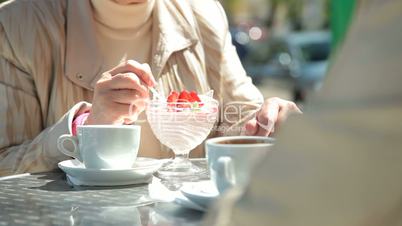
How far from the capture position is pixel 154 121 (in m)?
1.65

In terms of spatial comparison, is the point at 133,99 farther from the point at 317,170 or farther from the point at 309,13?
the point at 309,13

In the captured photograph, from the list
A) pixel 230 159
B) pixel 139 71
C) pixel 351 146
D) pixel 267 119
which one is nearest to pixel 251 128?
pixel 267 119

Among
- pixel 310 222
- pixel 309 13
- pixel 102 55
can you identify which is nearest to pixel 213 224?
pixel 310 222

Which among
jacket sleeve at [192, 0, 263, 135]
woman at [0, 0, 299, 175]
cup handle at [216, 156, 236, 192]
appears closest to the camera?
cup handle at [216, 156, 236, 192]

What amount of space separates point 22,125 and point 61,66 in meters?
0.22

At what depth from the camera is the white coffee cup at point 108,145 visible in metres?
Result: 1.48

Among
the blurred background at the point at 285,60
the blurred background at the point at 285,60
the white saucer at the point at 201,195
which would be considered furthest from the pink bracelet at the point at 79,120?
the blurred background at the point at 285,60

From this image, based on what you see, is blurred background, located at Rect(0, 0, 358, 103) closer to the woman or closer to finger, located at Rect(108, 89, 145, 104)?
the woman

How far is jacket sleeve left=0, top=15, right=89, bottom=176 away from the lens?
1.74 metres

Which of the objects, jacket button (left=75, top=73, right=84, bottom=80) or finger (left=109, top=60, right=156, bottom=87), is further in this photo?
jacket button (left=75, top=73, right=84, bottom=80)

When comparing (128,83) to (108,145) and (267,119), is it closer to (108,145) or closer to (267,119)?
(108,145)

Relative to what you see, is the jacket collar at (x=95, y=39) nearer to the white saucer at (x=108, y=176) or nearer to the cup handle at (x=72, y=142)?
the cup handle at (x=72, y=142)

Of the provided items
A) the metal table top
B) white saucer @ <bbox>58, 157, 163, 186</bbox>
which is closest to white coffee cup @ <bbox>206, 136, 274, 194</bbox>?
the metal table top

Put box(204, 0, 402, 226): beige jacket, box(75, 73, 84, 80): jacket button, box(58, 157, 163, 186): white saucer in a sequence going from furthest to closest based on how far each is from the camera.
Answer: box(75, 73, 84, 80): jacket button, box(58, 157, 163, 186): white saucer, box(204, 0, 402, 226): beige jacket
